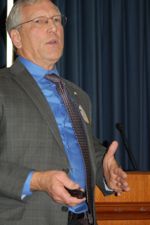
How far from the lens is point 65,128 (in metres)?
1.41

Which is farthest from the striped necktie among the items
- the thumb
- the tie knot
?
the thumb

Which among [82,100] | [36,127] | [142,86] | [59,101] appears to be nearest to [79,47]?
[142,86]

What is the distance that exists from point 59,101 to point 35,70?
0.17 m

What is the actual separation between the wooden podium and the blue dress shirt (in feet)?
0.93

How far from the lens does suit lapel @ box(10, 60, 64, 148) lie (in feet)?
4.24

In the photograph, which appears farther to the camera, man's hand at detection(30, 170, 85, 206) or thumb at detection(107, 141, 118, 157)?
thumb at detection(107, 141, 118, 157)

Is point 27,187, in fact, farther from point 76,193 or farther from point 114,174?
point 114,174

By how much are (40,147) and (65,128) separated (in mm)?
177

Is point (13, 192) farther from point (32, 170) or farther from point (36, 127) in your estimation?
point (36, 127)

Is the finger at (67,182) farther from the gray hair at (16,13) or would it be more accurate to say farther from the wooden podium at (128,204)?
the gray hair at (16,13)

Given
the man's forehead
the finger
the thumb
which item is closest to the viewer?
the finger

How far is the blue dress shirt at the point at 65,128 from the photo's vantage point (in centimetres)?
136

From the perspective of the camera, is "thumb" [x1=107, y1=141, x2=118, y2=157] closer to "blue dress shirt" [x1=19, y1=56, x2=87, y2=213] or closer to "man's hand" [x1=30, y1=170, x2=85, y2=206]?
"blue dress shirt" [x1=19, y1=56, x2=87, y2=213]

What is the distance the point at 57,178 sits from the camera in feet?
3.49
